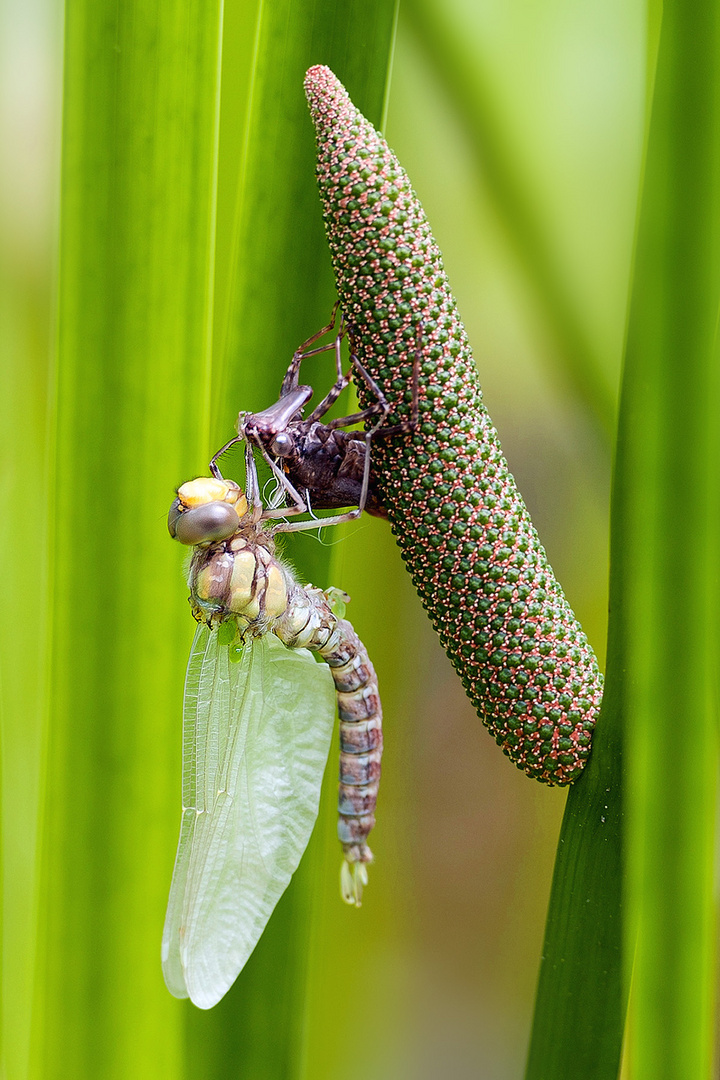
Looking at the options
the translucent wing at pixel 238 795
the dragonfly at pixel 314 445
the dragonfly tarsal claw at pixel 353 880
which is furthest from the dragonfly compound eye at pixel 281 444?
the dragonfly tarsal claw at pixel 353 880

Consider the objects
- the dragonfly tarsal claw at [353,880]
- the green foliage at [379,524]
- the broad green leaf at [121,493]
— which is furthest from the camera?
the dragonfly tarsal claw at [353,880]

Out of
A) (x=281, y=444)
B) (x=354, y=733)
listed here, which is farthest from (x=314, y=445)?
(x=354, y=733)

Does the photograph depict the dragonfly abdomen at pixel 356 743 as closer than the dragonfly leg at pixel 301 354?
No

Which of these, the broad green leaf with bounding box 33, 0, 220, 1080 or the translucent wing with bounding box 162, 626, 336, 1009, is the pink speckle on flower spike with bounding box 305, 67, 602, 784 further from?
the translucent wing with bounding box 162, 626, 336, 1009

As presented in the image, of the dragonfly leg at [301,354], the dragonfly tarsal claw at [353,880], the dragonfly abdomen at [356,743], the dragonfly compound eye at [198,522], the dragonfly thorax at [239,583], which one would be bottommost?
the dragonfly tarsal claw at [353,880]

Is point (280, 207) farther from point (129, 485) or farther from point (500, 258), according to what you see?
point (500, 258)

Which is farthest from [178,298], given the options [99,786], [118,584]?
[99,786]

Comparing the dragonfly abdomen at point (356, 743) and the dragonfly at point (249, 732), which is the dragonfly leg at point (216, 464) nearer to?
the dragonfly at point (249, 732)

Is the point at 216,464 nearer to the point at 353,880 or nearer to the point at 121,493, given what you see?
the point at 121,493
